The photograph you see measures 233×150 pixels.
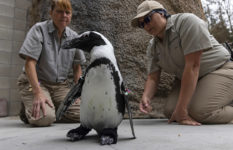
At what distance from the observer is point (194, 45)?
5.12 ft

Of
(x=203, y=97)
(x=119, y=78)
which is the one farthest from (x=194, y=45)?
(x=119, y=78)

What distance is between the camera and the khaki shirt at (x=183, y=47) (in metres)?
1.58

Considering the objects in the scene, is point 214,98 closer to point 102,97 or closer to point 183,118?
point 183,118

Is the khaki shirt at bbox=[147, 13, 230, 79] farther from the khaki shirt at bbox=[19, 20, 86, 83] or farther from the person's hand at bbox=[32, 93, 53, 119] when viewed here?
the person's hand at bbox=[32, 93, 53, 119]

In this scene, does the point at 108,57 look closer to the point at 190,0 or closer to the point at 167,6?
the point at 167,6

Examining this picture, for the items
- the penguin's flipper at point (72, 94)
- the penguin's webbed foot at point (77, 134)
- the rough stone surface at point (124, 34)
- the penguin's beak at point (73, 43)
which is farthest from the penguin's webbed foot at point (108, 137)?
the rough stone surface at point (124, 34)

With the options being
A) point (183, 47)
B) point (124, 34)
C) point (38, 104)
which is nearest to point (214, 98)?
point (183, 47)

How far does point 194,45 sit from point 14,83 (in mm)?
2793

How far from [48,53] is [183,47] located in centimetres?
103

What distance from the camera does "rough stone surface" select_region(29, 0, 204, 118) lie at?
246cm

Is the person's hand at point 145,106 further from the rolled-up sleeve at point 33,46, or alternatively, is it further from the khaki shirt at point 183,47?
the rolled-up sleeve at point 33,46

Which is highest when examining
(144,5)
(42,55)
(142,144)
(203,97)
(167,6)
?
(167,6)

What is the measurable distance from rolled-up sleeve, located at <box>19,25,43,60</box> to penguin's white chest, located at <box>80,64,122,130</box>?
87cm

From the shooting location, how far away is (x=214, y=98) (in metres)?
1.76
